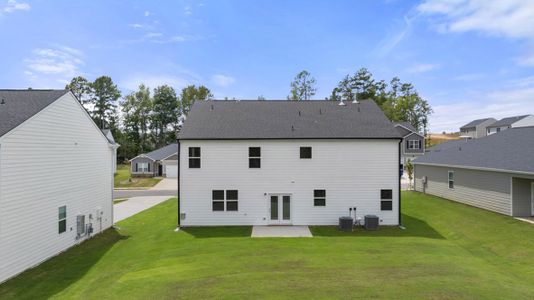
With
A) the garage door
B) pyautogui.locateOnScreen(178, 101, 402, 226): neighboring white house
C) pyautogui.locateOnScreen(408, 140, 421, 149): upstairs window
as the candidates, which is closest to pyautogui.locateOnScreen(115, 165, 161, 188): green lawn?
the garage door

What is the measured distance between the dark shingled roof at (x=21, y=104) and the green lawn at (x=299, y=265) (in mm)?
5397

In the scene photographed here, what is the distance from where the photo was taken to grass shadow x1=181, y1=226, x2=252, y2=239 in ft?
53.6

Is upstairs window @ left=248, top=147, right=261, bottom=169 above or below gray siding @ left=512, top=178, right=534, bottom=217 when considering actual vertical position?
above

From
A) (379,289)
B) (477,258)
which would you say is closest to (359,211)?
(477,258)

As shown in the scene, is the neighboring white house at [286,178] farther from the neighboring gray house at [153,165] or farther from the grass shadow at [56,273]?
the neighboring gray house at [153,165]

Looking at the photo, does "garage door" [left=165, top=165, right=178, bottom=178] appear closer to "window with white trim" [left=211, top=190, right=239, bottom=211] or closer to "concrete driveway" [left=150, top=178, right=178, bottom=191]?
"concrete driveway" [left=150, top=178, right=178, bottom=191]

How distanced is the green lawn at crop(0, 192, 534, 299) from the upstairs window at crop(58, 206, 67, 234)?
1078 millimetres

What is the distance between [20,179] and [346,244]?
1280 cm

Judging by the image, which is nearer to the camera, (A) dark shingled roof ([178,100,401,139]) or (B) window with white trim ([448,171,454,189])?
(A) dark shingled roof ([178,100,401,139])

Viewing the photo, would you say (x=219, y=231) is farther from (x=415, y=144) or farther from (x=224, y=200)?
(x=415, y=144)

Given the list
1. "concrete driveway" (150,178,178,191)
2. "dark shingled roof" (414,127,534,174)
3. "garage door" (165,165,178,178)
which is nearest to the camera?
→ "dark shingled roof" (414,127,534,174)

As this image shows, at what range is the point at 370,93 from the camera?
2781 inches

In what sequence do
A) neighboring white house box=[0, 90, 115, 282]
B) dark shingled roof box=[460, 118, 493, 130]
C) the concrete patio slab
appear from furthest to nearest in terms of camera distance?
dark shingled roof box=[460, 118, 493, 130], the concrete patio slab, neighboring white house box=[0, 90, 115, 282]

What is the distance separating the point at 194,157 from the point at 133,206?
39.2ft
